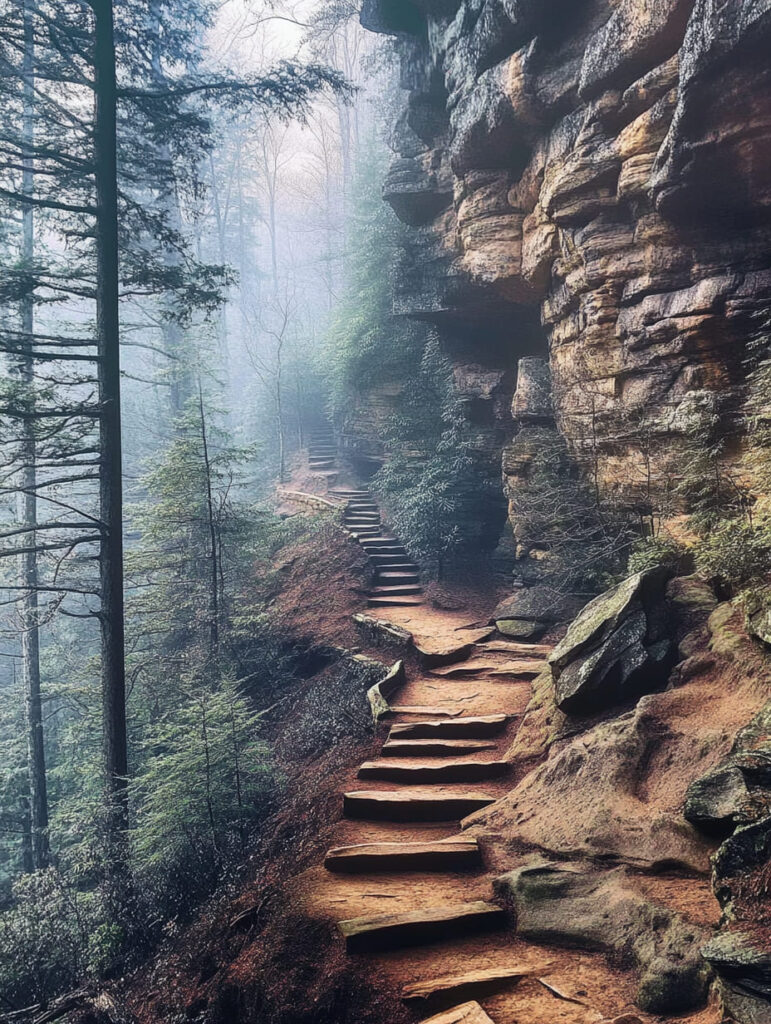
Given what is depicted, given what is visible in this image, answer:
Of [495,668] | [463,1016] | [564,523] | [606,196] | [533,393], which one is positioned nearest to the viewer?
[463,1016]

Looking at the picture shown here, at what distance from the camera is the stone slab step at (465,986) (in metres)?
3.48

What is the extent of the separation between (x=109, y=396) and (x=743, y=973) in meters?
9.28

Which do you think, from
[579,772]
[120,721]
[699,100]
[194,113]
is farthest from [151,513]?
[699,100]

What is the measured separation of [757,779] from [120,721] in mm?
8207

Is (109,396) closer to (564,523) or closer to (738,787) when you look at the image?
(564,523)

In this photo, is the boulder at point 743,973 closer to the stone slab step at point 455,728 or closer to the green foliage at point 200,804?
the stone slab step at point 455,728

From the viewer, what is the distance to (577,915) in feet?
12.5

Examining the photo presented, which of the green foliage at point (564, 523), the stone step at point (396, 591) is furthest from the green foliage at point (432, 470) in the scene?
the green foliage at point (564, 523)

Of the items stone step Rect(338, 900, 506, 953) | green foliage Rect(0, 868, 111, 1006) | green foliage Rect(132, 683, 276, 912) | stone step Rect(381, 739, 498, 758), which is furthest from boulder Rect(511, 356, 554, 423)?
green foliage Rect(0, 868, 111, 1006)

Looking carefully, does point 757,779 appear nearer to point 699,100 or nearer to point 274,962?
point 274,962

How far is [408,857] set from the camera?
4969mm

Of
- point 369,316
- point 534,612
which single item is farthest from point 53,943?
point 369,316

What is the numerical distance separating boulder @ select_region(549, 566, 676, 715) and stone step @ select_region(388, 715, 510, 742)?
4.12 feet

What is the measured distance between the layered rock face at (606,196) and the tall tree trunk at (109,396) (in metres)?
6.74
